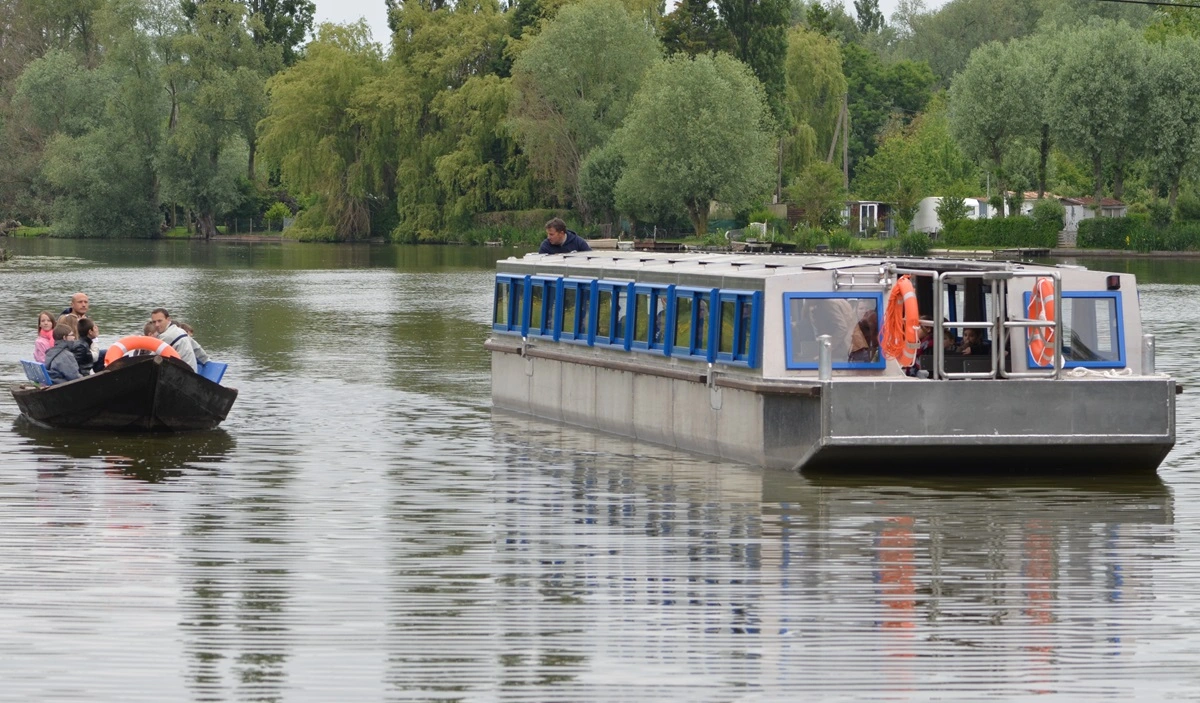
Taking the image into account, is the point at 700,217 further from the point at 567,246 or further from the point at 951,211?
the point at 567,246

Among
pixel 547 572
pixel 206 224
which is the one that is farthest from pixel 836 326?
pixel 206 224

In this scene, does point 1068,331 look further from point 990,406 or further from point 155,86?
point 155,86

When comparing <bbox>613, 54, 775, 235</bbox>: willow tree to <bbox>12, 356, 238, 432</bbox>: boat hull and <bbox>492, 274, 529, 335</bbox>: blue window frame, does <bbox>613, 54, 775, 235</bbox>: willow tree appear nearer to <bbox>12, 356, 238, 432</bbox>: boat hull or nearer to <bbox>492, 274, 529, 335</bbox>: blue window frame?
<bbox>492, 274, 529, 335</bbox>: blue window frame

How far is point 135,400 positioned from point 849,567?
11583 mm

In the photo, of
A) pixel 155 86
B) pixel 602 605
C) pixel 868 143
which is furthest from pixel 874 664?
pixel 868 143

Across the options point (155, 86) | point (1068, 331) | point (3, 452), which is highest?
point (155, 86)

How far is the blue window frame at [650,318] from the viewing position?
75.8 ft

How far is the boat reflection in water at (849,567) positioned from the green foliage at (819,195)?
83.3 metres

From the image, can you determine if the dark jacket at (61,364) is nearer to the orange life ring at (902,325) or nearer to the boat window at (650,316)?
the boat window at (650,316)

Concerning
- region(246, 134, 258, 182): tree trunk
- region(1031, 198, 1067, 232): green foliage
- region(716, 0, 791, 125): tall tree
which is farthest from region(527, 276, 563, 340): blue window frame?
region(246, 134, 258, 182): tree trunk

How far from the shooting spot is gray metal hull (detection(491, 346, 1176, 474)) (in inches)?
778

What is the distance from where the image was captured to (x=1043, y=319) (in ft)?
67.8

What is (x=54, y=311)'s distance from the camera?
53.2 m

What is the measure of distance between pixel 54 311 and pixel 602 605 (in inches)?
1646
